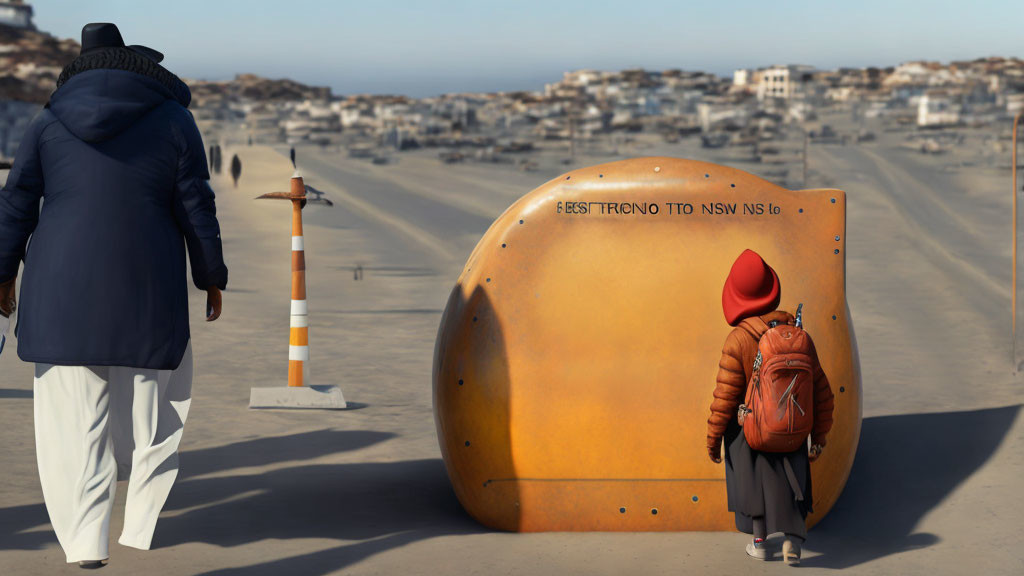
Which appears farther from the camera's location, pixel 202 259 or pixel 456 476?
pixel 456 476

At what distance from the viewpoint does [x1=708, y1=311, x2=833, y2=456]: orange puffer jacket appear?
5617mm

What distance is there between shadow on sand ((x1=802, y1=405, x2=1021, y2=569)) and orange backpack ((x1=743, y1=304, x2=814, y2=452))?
65 cm

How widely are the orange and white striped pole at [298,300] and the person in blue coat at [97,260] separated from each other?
3.26 m

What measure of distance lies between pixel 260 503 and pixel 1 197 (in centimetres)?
199

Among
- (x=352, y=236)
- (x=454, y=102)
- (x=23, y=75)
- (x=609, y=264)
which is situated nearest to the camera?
(x=609, y=264)

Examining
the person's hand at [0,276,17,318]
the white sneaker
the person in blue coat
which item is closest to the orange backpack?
the white sneaker

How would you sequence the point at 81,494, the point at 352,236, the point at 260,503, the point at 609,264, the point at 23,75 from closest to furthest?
the point at 81,494 → the point at 609,264 → the point at 260,503 → the point at 352,236 → the point at 23,75

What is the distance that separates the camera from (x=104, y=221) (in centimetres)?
566

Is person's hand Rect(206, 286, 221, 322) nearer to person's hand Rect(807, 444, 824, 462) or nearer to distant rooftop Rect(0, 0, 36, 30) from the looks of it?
person's hand Rect(807, 444, 824, 462)

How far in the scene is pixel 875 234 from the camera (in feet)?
75.1

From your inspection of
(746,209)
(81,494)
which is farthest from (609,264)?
(81,494)

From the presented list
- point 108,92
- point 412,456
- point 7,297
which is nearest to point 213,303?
point 7,297

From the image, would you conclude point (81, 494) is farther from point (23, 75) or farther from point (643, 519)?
point (23, 75)

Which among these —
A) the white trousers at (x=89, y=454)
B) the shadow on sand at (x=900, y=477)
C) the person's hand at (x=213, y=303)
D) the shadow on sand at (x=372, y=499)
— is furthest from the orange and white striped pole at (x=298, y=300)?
the shadow on sand at (x=900, y=477)
